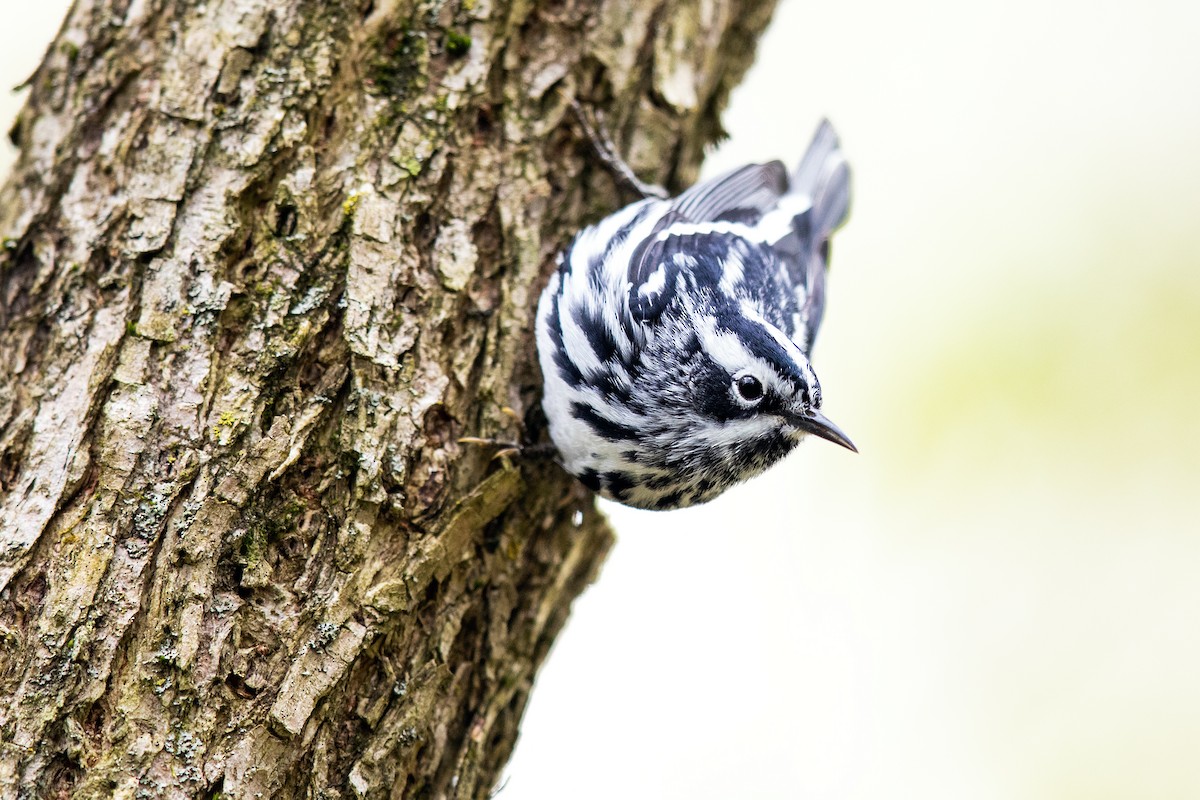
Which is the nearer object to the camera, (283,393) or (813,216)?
(283,393)

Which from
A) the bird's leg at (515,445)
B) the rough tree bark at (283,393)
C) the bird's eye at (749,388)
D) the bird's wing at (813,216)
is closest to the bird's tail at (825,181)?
the bird's wing at (813,216)

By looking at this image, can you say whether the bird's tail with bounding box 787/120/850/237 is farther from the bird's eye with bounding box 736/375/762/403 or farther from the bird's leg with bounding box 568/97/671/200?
the bird's eye with bounding box 736/375/762/403

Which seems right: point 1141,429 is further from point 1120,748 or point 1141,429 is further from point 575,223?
point 575,223

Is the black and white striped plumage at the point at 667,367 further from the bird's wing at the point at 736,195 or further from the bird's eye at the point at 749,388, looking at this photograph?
the bird's wing at the point at 736,195

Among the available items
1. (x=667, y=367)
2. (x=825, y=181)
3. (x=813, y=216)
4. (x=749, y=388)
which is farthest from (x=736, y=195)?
(x=749, y=388)

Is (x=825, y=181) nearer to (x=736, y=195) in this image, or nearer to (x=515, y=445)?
(x=736, y=195)

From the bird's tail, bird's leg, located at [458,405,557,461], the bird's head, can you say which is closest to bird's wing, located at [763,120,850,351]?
the bird's tail

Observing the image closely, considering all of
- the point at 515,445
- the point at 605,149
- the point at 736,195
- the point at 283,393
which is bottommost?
the point at 283,393

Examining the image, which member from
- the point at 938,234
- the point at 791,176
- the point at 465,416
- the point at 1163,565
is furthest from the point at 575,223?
the point at 1163,565
